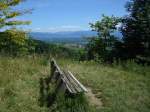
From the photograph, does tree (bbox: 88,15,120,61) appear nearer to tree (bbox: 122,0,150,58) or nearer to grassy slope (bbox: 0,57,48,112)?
tree (bbox: 122,0,150,58)

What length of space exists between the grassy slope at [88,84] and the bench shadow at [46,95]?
0.41 feet

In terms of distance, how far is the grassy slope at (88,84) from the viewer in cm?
892

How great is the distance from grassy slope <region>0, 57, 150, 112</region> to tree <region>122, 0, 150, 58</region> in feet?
40.3

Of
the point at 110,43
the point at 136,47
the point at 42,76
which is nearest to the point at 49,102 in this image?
the point at 42,76

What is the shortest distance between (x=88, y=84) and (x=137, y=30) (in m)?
17.2

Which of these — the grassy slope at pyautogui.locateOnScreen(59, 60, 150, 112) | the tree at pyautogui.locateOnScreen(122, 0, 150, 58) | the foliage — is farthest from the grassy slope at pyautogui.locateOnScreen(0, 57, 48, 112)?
the tree at pyautogui.locateOnScreen(122, 0, 150, 58)

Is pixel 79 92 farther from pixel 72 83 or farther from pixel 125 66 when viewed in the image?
pixel 125 66

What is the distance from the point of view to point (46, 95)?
9.41 meters

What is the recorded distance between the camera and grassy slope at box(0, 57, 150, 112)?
8.92m

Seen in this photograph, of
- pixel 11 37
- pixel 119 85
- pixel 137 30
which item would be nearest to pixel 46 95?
pixel 119 85

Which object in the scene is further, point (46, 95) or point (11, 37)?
point (11, 37)

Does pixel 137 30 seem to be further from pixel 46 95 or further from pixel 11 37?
pixel 46 95

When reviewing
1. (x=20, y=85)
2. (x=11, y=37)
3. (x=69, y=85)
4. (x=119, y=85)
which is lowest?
(x=119, y=85)

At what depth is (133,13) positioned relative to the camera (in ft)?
94.9
